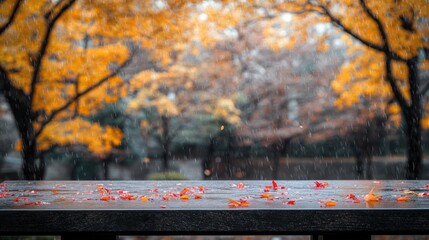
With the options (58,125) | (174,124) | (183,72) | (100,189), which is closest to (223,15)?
(183,72)

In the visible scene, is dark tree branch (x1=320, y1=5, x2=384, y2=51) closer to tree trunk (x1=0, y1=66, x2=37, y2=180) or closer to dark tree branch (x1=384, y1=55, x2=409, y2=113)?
dark tree branch (x1=384, y1=55, x2=409, y2=113)

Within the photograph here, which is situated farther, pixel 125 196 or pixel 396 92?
pixel 396 92

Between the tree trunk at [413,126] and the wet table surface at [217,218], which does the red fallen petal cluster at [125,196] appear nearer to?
the wet table surface at [217,218]

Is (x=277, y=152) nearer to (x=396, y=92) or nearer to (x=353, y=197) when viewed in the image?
(x=396, y=92)

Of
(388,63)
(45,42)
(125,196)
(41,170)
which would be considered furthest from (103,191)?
(41,170)

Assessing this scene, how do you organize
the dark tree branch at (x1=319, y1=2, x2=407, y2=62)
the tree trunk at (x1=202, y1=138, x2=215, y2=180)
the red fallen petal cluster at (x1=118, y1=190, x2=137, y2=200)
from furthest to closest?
1. the tree trunk at (x1=202, y1=138, x2=215, y2=180)
2. the dark tree branch at (x1=319, y1=2, x2=407, y2=62)
3. the red fallen petal cluster at (x1=118, y1=190, x2=137, y2=200)

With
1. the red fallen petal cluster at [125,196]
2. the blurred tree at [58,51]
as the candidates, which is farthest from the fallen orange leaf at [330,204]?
the blurred tree at [58,51]

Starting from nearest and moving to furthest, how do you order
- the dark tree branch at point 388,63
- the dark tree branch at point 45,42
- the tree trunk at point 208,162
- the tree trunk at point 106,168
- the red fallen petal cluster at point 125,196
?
1. the red fallen petal cluster at point 125,196
2. the dark tree branch at point 45,42
3. the dark tree branch at point 388,63
4. the tree trunk at point 106,168
5. the tree trunk at point 208,162

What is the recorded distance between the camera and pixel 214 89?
8688 mm

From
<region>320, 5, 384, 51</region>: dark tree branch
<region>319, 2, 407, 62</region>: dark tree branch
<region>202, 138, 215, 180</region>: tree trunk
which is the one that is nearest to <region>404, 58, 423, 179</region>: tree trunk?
<region>319, 2, 407, 62</region>: dark tree branch

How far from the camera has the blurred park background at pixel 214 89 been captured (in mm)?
5551

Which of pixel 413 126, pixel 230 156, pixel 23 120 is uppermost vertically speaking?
pixel 23 120

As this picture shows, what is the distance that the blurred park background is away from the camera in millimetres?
5551

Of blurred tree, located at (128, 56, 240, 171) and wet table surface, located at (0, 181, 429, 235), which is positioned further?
blurred tree, located at (128, 56, 240, 171)
